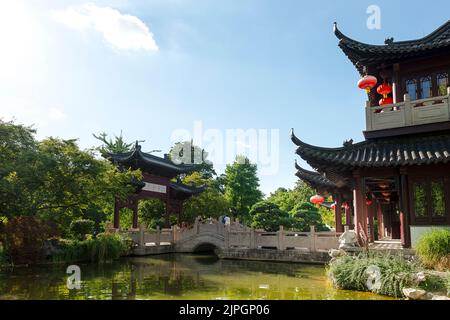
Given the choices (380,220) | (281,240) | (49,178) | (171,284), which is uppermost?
(49,178)

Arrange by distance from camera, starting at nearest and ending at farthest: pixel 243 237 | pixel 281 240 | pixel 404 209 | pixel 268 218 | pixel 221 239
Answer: pixel 404 209
pixel 281 240
pixel 243 237
pixel 221 239
pixel 268 218

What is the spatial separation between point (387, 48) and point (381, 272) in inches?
238

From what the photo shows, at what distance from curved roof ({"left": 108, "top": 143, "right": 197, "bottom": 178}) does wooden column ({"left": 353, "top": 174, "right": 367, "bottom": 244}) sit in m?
13.7

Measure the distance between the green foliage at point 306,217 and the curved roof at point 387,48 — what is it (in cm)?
1527

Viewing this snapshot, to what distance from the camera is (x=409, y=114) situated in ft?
31.2

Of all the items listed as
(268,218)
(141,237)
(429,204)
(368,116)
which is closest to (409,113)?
(368,116)

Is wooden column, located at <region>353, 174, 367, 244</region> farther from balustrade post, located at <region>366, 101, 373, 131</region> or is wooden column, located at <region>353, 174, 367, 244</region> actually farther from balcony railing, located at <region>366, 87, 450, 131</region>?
balcony railing, located at <region>366, 87, 450, 131</region>

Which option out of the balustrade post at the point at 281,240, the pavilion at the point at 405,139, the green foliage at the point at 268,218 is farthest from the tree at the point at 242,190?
the pavilion at the point at 405,139

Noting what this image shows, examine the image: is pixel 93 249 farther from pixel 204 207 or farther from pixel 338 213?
pixel 204 207

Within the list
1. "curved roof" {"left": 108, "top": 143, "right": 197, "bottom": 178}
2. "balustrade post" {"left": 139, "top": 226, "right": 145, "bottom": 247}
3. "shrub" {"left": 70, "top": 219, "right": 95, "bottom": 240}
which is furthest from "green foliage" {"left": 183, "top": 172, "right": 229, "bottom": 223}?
"shrub" {"left": 70, "top": 219, "right": 95, "bottom": 240}

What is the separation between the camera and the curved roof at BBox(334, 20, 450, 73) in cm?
974

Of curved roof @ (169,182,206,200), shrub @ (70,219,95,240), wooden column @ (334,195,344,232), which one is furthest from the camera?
curved roof @ (169,182,206,200)

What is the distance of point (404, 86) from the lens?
33.4ft

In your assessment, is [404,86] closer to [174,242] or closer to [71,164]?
[71,164]
